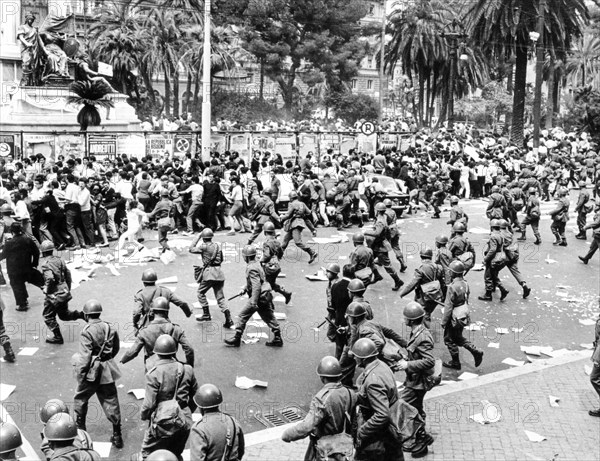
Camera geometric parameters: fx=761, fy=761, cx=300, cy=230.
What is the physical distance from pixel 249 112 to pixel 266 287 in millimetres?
36583

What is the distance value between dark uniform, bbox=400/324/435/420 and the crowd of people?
0.02m

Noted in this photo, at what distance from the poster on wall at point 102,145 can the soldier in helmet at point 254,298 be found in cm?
1293

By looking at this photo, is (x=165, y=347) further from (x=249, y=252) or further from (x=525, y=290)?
(x=525, y=290)

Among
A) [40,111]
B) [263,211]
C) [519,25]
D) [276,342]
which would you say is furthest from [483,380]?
[519,25]

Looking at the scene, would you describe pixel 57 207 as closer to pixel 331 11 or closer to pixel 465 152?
pixel 465 152

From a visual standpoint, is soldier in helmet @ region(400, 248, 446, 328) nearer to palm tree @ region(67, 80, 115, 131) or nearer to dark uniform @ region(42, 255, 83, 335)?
dark uniform @ region(42, 255, 83, 335)

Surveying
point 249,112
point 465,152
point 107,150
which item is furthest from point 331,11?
point 107,150

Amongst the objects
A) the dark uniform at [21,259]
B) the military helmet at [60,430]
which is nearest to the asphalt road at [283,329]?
the dark uniform at [21,259]

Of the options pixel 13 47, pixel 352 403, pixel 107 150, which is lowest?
pixel 352 403

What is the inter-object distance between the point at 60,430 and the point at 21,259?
6.69 m

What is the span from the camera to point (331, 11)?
44.5 meters

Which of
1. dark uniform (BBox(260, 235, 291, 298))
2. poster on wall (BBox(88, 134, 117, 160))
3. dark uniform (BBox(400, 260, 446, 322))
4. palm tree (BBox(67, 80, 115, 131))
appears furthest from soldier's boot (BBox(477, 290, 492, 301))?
palm tree (BBox(67, 80, 115, 131))

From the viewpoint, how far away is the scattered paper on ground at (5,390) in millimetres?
8843

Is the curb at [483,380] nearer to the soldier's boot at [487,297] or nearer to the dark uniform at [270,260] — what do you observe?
the soldier's boot at [487,297]
